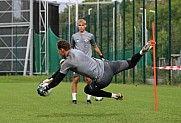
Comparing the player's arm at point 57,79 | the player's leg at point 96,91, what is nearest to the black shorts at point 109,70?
the player's leg at point 96,91

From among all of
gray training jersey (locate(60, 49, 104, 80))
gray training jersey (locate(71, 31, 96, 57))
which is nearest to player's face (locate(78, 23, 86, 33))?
gray training jersey (locate(71, 31, 96, 57))

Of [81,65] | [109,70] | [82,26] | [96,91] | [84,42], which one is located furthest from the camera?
[84,42]

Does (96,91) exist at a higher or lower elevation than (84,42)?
lower

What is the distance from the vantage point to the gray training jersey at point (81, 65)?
963 cm

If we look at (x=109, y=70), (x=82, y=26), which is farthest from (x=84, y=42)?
(x=109, y=70)

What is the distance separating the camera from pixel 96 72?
983 cm

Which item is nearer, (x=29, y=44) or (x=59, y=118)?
(x=59, y=118)

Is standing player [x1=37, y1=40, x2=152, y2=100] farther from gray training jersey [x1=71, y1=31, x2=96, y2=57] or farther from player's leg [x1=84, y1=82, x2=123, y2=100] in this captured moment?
gray training jersey [x1=71, y1=31, x2=96, y2=57]

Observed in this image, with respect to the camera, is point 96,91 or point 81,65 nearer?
point 81,65

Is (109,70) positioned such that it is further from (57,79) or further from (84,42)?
(84,42)

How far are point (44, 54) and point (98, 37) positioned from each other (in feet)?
31.1

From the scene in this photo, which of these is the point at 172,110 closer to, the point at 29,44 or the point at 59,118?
the point at 59,118

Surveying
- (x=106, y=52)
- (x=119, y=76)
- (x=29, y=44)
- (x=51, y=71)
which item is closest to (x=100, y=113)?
(x=119, y=76)

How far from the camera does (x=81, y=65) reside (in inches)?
382
